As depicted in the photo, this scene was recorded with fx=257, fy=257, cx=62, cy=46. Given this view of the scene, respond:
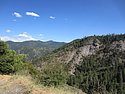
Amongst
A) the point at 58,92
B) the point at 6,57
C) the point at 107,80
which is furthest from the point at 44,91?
the point at 107,80

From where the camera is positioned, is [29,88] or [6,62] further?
[6,62]

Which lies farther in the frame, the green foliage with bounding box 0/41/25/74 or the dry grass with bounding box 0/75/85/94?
the green foliage with bounding box 0/41/25/74

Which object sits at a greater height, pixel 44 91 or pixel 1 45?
pixel 1 45

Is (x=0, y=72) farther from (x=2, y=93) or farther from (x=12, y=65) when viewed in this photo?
(x=2, y=93)

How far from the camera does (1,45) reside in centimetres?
1738

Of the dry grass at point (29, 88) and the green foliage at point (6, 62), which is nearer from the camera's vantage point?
the dry grass at point (29, 88)

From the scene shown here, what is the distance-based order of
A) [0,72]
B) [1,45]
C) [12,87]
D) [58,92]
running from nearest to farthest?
[58,92]
[12,87]
[0,72]
[1,45]

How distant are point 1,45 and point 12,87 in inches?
317

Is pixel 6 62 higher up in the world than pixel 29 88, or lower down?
higher up

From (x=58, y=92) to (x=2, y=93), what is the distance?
2003 mm

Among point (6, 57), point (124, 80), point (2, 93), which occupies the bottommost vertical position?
point (124, 80)

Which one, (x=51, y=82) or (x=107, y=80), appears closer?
(x=51, y=82)

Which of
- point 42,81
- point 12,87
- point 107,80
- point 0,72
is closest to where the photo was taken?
point 12,87

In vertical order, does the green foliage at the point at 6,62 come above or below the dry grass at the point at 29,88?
above
